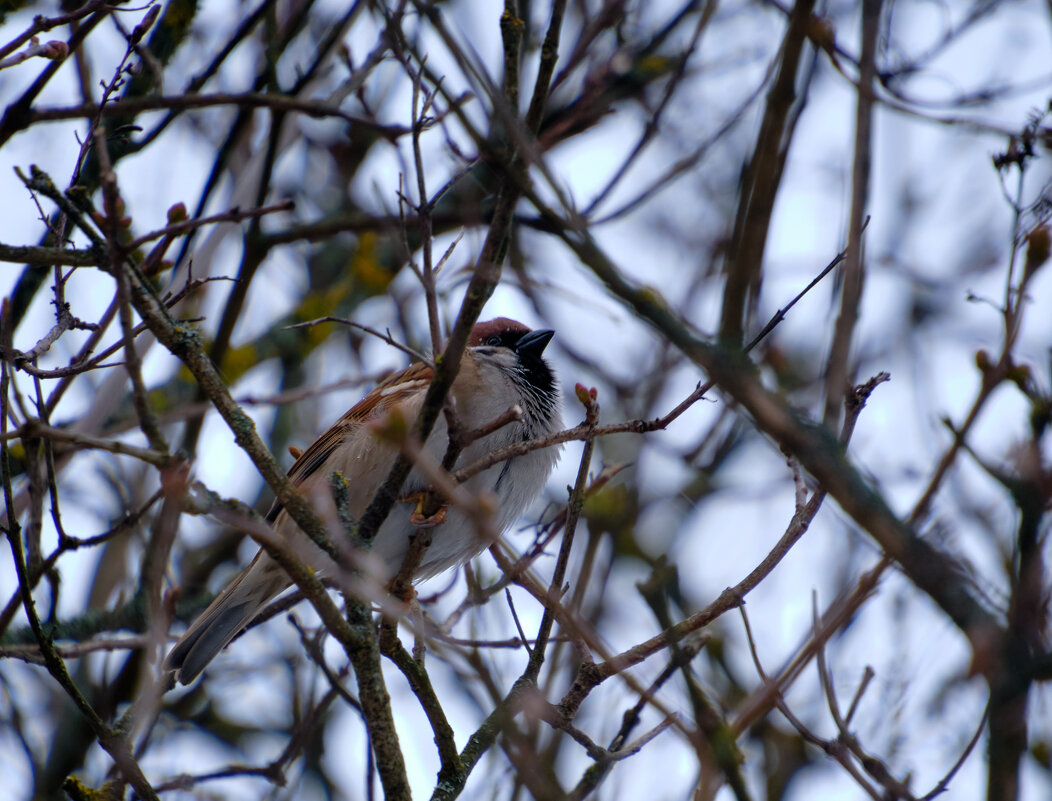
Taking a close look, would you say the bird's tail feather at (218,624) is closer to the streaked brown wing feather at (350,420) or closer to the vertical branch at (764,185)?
the streaked brown wing feather at (350,420)

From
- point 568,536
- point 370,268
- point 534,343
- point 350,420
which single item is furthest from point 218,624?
point 370,268

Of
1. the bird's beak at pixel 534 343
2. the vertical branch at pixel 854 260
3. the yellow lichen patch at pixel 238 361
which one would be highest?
the yellow lichen patch at pixel 238 361

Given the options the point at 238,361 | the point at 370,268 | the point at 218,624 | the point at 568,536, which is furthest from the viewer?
the point at 370,268

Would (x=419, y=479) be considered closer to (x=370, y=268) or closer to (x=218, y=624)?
(x=218, y=624)

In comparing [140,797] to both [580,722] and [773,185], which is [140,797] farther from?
[580,722]

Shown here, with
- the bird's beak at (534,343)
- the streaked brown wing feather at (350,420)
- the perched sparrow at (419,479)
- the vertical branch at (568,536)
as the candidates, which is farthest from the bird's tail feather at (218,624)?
the vertical branch at (568,536)

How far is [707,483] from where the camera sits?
7.32 meters

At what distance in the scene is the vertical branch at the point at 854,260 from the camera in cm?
203

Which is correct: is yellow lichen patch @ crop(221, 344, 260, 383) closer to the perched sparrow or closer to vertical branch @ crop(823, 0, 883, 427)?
the perched sparrow

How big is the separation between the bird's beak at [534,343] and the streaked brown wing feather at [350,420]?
0.47 meters

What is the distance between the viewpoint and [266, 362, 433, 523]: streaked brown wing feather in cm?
474

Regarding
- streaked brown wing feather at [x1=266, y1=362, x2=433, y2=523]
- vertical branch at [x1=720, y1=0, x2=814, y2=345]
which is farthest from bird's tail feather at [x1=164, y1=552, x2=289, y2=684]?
vertical branch at [x1=720, y1=0, x2=814, y2=345]

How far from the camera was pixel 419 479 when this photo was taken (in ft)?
13.2

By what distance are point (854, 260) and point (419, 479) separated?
2.34 metres
